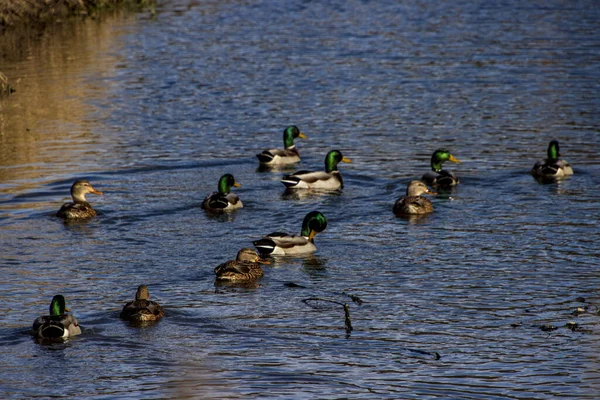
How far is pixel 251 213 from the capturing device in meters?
19.7

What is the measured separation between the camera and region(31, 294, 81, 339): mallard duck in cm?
1255

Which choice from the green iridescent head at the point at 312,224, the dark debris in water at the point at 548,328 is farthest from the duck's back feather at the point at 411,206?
the dark debris in water at the point at 548,328

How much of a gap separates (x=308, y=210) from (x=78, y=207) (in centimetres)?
391

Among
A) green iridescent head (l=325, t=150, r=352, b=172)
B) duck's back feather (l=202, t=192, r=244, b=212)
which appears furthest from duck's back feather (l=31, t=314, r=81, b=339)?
green iridescent head (l=325, t=150, r=352, b=172)

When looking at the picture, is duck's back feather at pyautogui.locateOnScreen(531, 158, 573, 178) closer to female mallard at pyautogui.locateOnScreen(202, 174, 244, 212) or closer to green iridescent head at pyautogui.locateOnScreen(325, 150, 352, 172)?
green iridescent head at pyautogui.locateOnScreen(325, 150, 352, 172)

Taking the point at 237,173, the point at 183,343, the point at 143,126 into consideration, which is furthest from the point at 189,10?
the point at 183,343

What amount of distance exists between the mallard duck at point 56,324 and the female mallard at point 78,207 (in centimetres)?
591

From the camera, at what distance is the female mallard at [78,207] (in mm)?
18906

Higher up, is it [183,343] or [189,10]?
[189,10]

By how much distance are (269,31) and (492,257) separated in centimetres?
2704

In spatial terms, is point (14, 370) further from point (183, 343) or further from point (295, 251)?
point (295, 251)

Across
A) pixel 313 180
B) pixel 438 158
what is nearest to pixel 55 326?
pixel 313 180

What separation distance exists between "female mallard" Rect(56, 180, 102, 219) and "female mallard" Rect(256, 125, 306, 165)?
4.48m

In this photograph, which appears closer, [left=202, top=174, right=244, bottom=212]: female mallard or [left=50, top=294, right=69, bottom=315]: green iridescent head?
[left=50, top=294, right=69, bottom=315]: green iridescent head
